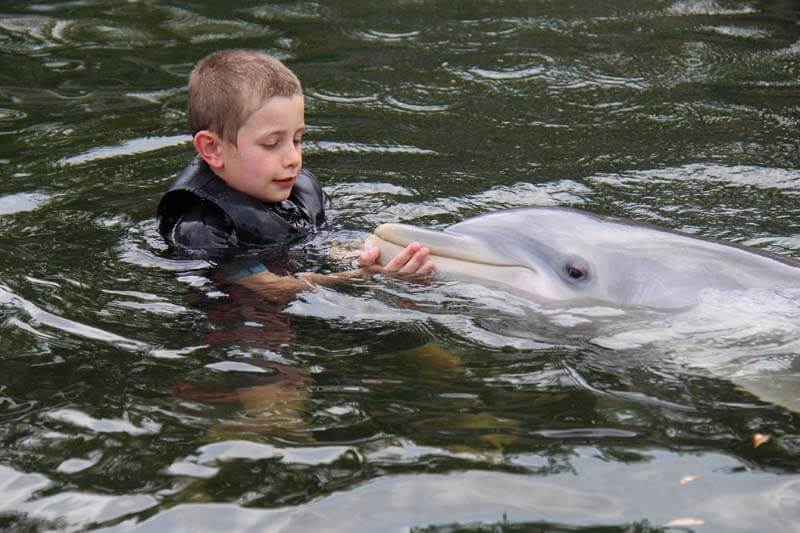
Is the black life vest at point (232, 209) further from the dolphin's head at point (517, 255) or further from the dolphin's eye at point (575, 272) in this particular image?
the dolphin's eye at point (575, 272)

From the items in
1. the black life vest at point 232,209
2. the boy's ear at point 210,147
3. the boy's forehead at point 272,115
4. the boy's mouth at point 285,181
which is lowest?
the black life vest at point 232,209

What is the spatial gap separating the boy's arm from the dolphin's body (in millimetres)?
77

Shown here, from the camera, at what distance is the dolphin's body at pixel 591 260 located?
5.73 meters

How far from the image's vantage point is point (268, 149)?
6648 millimetres

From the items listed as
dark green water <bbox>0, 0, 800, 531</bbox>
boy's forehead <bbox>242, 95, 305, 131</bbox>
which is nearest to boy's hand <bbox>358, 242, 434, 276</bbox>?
dark green water <bbox>0, 0, 800, 531</bbox>

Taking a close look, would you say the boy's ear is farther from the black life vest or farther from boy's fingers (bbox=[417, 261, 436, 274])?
boy's fingers (bbox=[417, 261, 436, 274])

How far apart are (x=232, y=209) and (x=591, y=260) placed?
6.77 feet

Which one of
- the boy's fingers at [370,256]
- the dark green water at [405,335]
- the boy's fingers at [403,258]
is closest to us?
the dark green water at [405,335]

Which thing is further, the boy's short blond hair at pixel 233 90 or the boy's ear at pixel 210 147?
the boy's ear at pixel 210 147

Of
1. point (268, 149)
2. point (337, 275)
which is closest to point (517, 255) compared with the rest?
point (337, 275)

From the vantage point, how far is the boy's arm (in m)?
5.86

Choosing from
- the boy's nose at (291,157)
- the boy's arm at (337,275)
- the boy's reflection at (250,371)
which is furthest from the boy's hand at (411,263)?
the boy's nose at (291,157)

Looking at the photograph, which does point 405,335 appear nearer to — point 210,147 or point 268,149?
point 268,149

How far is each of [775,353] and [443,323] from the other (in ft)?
5.03
